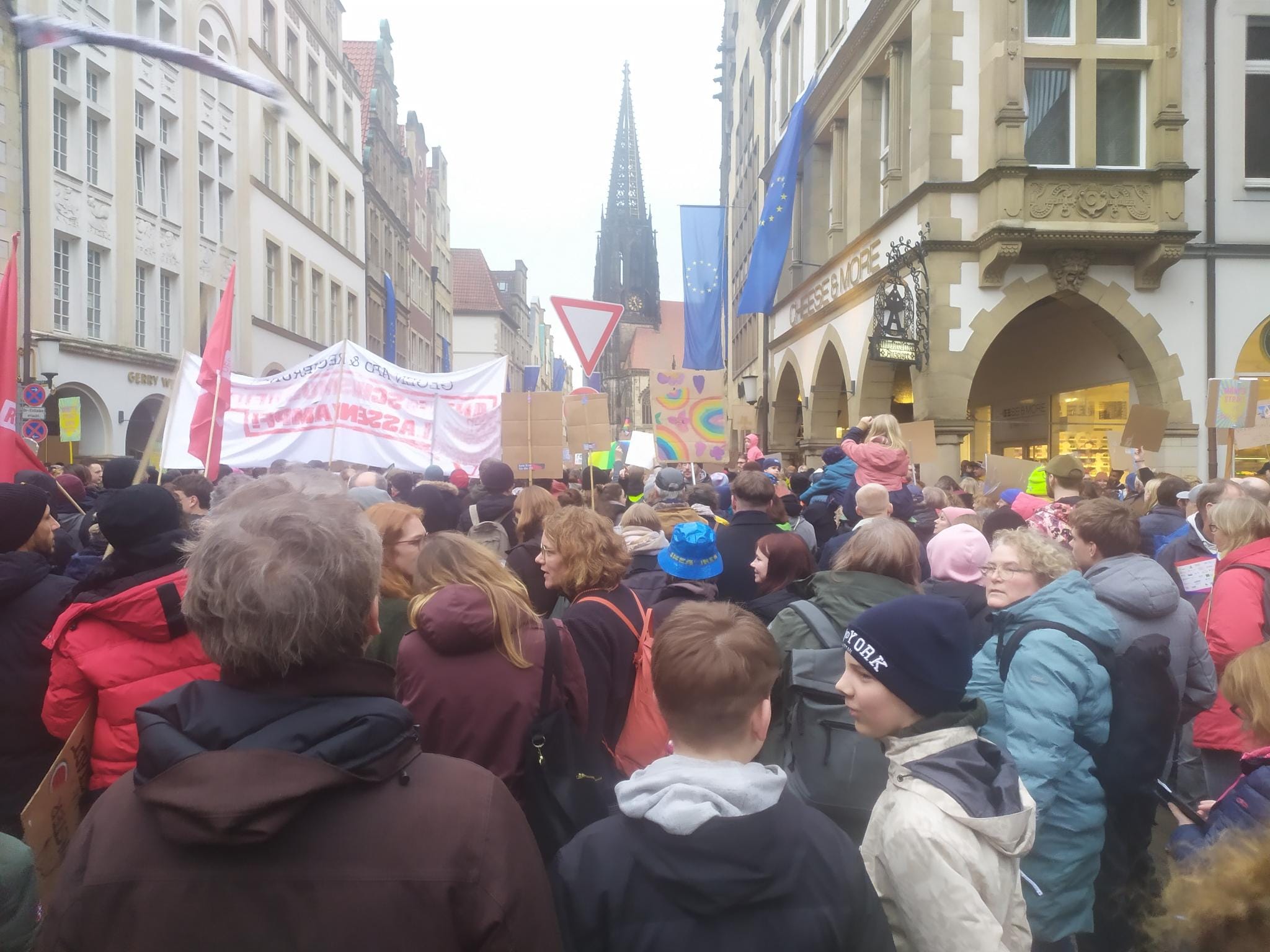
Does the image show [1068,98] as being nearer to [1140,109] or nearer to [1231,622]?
[1140,109]

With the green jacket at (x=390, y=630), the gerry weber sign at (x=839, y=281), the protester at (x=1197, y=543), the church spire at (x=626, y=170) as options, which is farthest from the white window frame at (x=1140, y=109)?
the church spire at (x=626, y=170)

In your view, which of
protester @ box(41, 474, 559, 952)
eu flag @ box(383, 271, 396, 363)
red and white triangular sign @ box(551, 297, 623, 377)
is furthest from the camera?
eu flag @ box(383, 271, 396, 363)

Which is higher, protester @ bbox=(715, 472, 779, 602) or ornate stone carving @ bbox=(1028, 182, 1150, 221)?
ornate stone carving @ bbox=(1028, 182, 1150, 221)

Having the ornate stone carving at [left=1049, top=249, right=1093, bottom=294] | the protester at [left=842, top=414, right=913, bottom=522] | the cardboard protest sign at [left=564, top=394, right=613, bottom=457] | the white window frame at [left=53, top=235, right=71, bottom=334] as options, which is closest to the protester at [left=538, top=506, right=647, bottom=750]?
the protester at [left=842, top=414, right=913, bottom=522]

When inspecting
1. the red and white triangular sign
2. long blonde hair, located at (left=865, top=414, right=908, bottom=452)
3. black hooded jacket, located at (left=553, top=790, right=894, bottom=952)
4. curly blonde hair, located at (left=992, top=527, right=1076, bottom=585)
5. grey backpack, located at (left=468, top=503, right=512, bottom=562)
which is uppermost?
the red and white triangular sign

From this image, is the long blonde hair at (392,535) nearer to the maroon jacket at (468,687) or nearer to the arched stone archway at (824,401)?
the maroon jacket at (468,687)

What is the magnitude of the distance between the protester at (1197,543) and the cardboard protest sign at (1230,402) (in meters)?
4.16

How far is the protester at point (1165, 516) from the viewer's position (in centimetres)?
598

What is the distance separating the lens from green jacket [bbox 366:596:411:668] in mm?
3398

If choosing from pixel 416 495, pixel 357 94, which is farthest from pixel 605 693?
pixel 357 94

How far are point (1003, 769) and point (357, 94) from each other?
42.6 m

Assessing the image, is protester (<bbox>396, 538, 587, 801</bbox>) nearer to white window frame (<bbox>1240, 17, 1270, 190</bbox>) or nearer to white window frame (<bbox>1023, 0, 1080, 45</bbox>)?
white window frame (<bbox>1023, 0, 1080, 45</bbox>)

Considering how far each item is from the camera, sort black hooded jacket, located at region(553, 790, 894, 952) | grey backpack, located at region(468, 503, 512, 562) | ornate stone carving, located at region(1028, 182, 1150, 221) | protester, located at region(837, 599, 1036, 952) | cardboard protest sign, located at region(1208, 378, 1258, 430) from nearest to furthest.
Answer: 1. black hooded jacket, located at region(553, 790, 894, 952)
2. protester, located at region(837, 599, 1036, 952)
3. grey backpack, located at region(468, 503, 512, 562)
4. cardboard protest sign, located at region(1208, 378, 1258, 430)
5. ornate stone carving, located at region(1028, 182, 1150, 221)

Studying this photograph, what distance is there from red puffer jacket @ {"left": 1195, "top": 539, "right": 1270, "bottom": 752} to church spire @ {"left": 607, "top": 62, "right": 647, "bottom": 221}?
10869cm
